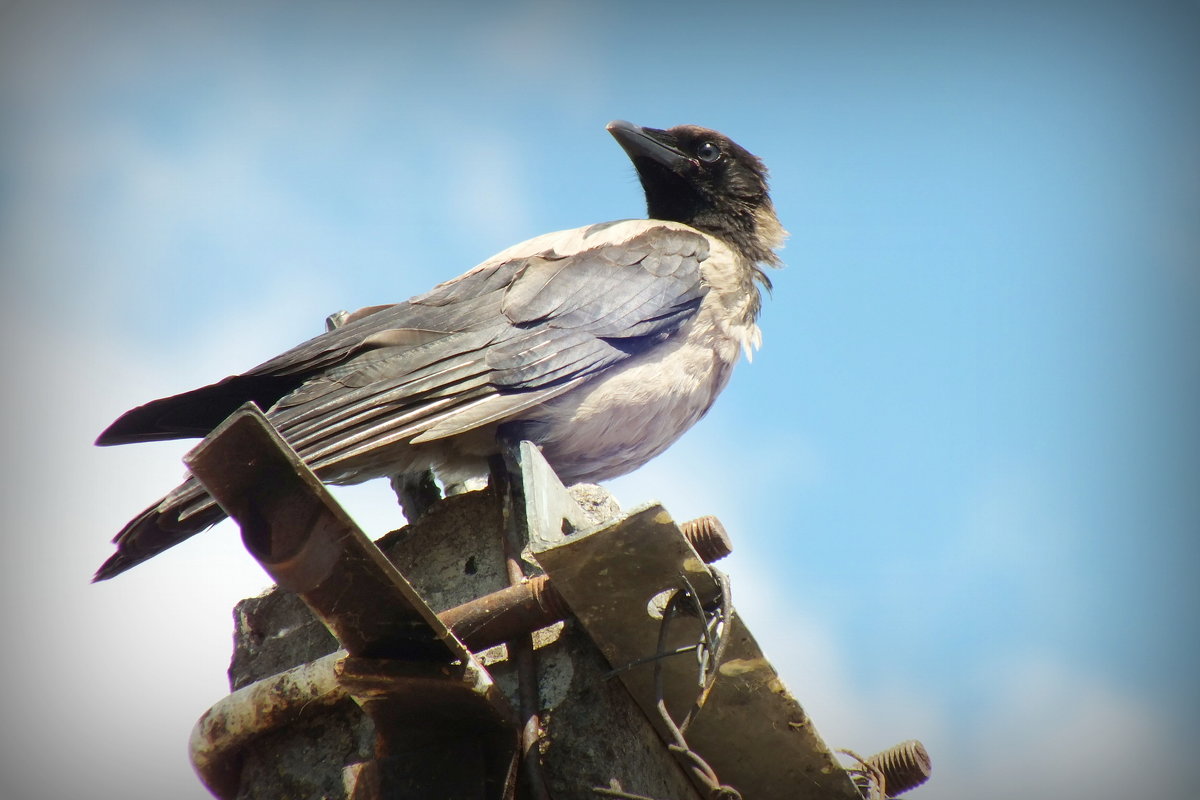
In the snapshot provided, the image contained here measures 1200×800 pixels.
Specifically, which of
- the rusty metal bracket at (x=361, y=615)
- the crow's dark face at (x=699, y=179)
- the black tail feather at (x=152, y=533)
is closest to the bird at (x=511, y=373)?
the black tail feather at (x=152, y=533)

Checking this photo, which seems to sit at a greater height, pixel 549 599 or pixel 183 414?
pixel 183 414

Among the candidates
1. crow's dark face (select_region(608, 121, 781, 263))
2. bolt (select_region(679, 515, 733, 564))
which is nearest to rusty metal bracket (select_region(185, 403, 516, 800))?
bolt (select_region(679, 515, 733, 564))

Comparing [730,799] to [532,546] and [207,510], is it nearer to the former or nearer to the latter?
[532,546]

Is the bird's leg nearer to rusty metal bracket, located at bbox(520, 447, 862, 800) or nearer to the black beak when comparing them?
rusty metal bracket, located at bbox(520, 447, 862, 800)

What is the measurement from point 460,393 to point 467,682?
1776mm

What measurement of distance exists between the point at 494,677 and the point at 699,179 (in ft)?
13.1

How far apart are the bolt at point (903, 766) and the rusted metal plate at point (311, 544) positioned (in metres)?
1.39

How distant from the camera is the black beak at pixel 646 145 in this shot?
6.21 metres

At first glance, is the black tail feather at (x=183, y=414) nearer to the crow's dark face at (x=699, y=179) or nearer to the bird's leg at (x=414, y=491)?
the bird's leg at (x=414, y=491)

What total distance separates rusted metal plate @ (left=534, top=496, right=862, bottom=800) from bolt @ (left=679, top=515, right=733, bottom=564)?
0.20 metres

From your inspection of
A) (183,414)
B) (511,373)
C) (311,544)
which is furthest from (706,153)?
(311,544)

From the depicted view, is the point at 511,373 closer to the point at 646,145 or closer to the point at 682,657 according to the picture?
the point at 682,657

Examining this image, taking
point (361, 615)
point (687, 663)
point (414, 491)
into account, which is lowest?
point (414, 491)

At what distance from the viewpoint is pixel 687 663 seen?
273 centimetres
